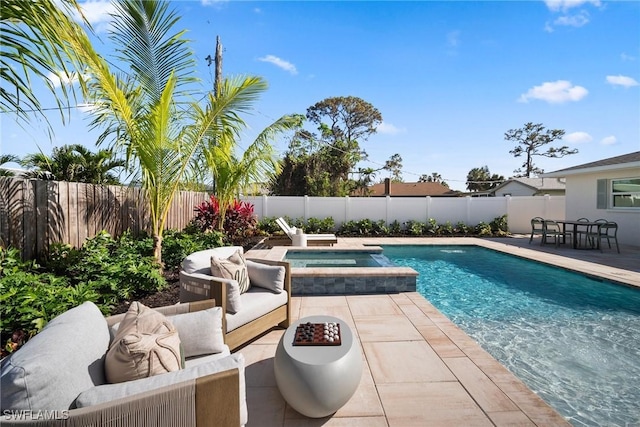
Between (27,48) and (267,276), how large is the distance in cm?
284

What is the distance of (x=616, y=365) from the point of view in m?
3.28

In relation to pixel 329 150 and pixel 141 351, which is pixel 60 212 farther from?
pixel 329 150

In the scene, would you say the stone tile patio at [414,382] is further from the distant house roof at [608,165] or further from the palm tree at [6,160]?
→ the palm tree at [6,160]

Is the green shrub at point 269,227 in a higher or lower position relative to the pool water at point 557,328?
higher

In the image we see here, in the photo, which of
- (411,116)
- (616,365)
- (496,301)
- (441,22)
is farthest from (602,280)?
(411,116)

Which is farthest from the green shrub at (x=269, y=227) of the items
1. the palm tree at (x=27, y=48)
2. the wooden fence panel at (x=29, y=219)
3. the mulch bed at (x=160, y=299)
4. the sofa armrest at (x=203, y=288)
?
the palm tree at (x=27, y=48)

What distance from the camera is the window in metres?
10.4

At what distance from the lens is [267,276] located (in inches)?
148

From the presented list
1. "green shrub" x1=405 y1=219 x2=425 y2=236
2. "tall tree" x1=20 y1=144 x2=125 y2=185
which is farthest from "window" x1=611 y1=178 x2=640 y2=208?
"tall tree" x1=20 y1=144 x2=125 y2=185

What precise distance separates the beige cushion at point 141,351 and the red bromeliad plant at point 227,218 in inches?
258

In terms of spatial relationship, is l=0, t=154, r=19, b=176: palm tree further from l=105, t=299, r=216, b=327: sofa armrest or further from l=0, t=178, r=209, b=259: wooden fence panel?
l=105, t=299, r=216, b=327: sofa armrest

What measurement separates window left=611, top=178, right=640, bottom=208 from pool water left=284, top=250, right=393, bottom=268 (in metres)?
9.33

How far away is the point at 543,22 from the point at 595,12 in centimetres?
106

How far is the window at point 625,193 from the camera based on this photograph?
1044cm
